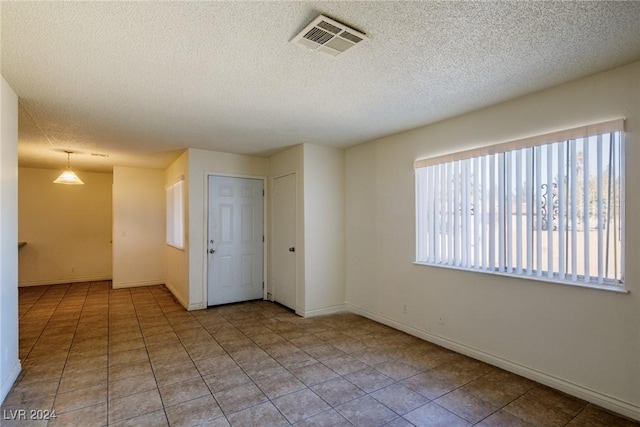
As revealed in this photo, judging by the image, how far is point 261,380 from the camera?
2822mm

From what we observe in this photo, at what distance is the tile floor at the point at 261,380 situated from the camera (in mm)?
2299

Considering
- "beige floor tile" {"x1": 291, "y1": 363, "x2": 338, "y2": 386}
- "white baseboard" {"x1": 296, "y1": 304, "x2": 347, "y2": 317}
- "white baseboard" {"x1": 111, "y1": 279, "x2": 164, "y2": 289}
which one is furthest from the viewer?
"white baseboard" {"x1": 111, "y1": 279, "x2": 164, "y2": 289}

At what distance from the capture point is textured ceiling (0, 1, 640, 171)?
1762mm

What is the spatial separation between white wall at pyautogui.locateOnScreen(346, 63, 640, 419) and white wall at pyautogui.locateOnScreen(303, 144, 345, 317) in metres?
0.35

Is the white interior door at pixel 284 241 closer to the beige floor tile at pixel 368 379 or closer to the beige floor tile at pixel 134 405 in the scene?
the beige floor tile at pixel 368 379

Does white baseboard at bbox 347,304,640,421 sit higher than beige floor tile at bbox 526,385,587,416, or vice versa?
white baseboard at bbox 347,304,640,421

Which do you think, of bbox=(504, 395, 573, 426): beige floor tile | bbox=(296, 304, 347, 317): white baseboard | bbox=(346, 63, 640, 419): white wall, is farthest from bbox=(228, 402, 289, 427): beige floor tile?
bbox=(296, 304, 347, 317): white baseboard

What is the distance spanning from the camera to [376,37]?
200 cm

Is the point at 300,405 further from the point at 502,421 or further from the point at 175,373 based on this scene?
the point at 502,421

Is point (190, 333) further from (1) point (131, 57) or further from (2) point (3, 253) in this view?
(1) point (131, 57)

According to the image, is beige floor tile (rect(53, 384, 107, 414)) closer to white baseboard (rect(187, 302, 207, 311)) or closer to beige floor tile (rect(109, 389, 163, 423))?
beige floor tile (rect(109, 389, 163, 423))

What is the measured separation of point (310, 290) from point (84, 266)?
19.6 ft

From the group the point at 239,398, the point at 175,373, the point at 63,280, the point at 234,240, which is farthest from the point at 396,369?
the point at 63,280

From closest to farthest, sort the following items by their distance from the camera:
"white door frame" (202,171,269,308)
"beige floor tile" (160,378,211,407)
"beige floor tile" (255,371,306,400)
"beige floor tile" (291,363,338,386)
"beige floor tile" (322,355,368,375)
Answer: "beige floor tile" (160,378,211,407) → "beige floor tile" (255,371,306,400) → "beige floor tile" (291,363,338,386) → "beige floor tile" (322,355,368,375) → "white door frame" (202,171,269,308)
